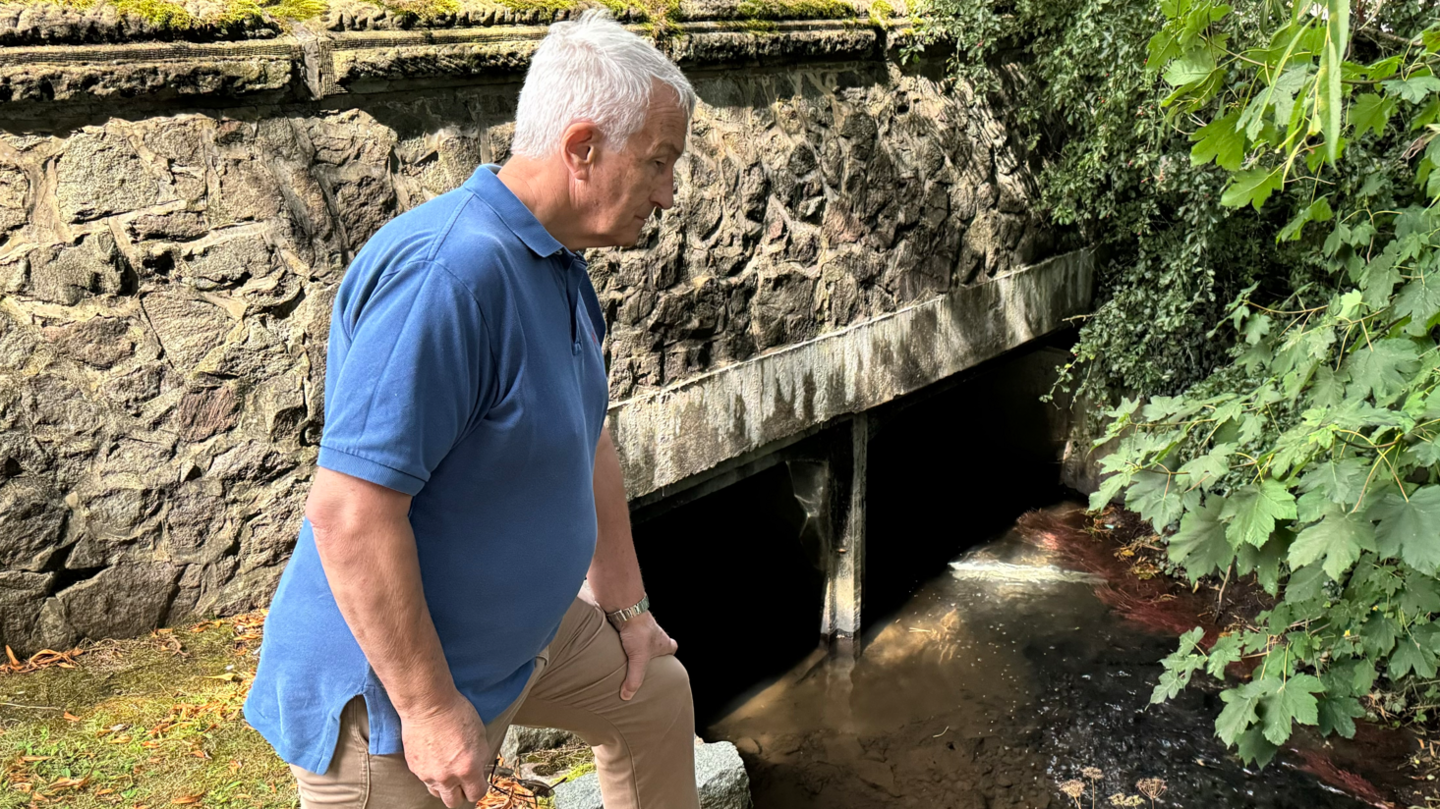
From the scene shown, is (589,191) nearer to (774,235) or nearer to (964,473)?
(774,235)

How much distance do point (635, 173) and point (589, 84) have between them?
0.15m

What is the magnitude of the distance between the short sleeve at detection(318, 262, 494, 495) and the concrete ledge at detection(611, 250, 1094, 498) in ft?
9.25

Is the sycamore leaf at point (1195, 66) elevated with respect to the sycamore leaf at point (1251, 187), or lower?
elevated

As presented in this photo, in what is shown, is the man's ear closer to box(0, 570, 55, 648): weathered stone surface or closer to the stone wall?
the stone wall

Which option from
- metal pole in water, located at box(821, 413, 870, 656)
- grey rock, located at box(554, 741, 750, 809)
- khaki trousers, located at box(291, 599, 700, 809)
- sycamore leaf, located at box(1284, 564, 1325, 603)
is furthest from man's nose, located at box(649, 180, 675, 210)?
metal pole in water, located at box(821, 413, 870, 656)

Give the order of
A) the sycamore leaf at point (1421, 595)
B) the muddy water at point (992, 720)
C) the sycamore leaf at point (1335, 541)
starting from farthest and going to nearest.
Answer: the muddy water at point (992, 720)
the sycamore leaf at point (1421, 595)
the sycamore leaf at point (1335, 541)

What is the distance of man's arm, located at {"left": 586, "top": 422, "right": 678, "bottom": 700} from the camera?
2055mm

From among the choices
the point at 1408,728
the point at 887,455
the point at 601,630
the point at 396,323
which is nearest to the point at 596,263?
the point at 601,630

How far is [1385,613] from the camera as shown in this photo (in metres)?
2.63

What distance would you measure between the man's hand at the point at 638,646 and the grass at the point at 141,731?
1453 millimetres

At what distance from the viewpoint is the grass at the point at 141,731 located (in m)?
2.78

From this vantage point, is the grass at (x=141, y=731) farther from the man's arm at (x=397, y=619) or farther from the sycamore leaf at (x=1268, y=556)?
the sycamore leaf at (x=1268, y=556)

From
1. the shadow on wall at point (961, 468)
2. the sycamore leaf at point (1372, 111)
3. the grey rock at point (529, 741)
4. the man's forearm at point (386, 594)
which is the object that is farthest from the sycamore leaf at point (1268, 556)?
the shadow on wall at point (961, 468)

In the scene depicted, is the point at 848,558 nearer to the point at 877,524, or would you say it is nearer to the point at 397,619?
the point at 877,524
